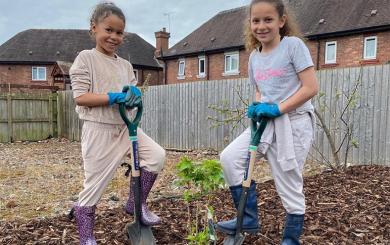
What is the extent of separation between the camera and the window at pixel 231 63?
70.8ft

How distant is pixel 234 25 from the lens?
23203 mm

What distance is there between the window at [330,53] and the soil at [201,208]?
41.0 ft

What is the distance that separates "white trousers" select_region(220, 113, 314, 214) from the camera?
2676 millimetres

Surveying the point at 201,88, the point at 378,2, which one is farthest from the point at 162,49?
the point at 201,88

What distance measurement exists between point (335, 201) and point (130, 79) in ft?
7.76

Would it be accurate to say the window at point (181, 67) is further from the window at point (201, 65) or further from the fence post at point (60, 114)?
the fence post at point (60, 114)

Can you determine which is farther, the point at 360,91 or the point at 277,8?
the point at 360,91

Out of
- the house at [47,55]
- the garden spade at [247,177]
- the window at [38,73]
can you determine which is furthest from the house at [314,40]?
the garden spade at [247,177]

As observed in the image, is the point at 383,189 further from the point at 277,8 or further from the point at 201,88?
the point at 201,88

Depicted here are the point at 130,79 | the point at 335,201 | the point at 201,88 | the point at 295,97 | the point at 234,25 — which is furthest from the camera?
the point at 234,25

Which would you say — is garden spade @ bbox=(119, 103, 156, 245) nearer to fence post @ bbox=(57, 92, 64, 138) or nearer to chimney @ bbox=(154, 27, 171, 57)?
fence post @ bbox=(57, 92, 64, 138)

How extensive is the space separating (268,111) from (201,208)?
161 centimetres

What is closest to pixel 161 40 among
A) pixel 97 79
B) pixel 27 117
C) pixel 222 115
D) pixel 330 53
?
pixel 330 53

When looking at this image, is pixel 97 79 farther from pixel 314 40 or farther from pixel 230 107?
pixel 314 40
